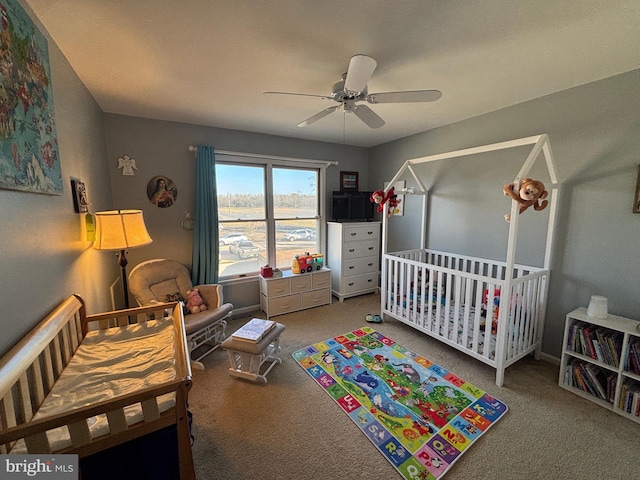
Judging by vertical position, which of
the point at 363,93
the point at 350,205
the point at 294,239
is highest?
the point at 363,93

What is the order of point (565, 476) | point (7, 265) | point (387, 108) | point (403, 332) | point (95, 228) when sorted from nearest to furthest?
point (7, 265) → point (565, 476) → point (95, 228) → point (387, 108) → point (403, 332)

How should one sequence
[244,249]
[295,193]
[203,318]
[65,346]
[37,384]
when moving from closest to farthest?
[37,384]
[65,346]
[203,318]
[244,249]
[295,193]

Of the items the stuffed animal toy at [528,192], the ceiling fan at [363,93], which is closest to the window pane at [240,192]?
the ceiling fan at [363,93]

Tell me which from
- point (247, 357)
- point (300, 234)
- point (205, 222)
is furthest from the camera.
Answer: point (300, 234)

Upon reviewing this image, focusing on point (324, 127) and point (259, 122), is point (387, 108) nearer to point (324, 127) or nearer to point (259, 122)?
point (324, 127)

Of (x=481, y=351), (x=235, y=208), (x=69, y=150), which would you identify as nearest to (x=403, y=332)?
(x=481, y=351)

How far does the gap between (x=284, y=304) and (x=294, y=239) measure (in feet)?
3.27

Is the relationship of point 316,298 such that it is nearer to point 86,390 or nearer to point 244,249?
point 244,249

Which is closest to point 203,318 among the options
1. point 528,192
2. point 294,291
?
point 294,291

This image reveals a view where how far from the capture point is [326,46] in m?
1.57

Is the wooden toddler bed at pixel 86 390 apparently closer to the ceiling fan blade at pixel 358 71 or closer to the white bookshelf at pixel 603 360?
the ceiling fan blade at pixel 358 71

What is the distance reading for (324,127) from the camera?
3221mm

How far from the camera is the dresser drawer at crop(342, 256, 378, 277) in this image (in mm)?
3824

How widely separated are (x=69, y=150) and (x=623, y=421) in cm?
403
